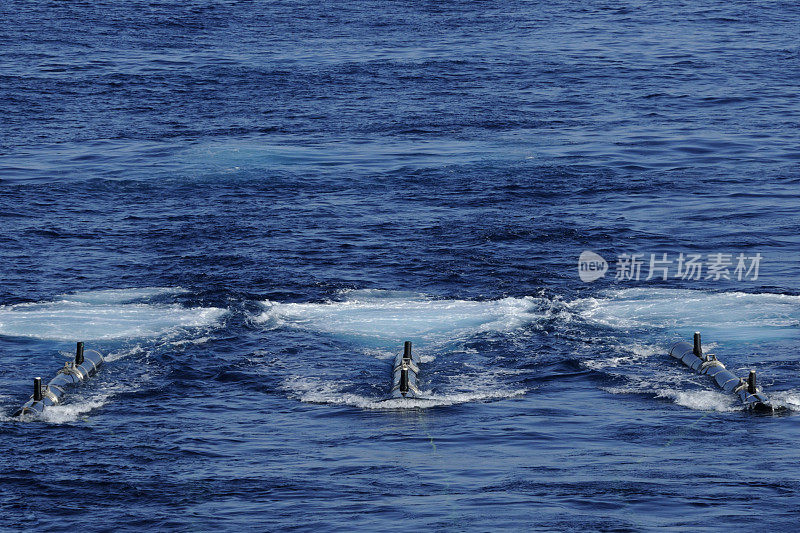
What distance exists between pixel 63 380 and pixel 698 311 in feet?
74.9

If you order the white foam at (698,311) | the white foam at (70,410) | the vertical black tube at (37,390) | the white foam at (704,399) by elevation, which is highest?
the white foam at (698,311)

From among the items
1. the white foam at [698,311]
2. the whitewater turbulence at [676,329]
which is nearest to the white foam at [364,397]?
the whitewater turbulence at [676,329]

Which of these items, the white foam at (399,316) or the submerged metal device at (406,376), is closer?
the submerged metal device at (406,376)

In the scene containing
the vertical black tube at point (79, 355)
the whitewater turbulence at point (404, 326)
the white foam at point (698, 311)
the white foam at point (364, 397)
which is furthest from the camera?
the white foam at point (698, 311)

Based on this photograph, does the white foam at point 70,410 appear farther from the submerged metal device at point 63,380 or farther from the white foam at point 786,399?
the white foam at point 786,399

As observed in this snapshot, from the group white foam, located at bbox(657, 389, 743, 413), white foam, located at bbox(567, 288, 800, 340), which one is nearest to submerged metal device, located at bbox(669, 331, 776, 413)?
white foam, located at bbox(657, 389, 743, 413)

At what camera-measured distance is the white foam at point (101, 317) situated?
133ft

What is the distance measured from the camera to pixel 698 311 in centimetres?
4297

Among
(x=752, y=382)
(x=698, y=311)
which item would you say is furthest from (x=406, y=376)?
(x=698, y=311)

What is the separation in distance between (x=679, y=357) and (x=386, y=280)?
543 inches

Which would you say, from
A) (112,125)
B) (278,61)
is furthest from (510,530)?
(278,61)

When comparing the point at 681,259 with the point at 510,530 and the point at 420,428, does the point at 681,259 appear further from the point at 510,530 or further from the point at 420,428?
the point at 510,530

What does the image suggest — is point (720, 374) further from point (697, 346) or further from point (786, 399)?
point (786, 399)

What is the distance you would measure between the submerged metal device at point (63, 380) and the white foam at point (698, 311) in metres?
17.2
